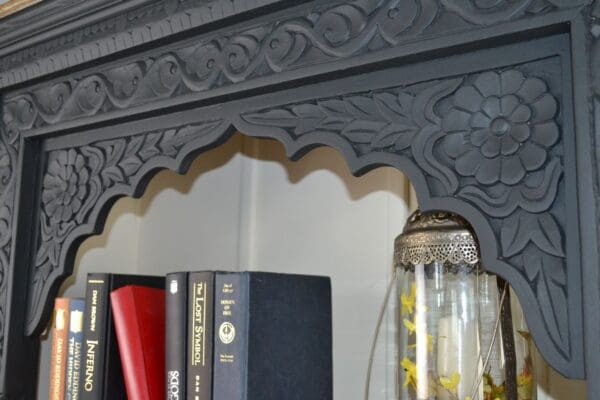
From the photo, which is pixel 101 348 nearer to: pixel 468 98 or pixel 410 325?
pixel 410 325

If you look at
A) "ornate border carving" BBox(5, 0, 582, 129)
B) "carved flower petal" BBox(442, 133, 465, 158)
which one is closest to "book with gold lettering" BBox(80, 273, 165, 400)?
"ornate border carving" BBox(5, 0, 582, 129)

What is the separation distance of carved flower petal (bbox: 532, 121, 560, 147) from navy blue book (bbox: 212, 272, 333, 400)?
1.01 ft

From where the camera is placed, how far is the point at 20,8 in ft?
3.00

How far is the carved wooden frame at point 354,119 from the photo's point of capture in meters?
0.54

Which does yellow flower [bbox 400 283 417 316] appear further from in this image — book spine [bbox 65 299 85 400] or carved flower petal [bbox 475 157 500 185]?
book spine [bbox 65 299 85 400]

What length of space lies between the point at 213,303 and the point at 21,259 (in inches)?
14.5

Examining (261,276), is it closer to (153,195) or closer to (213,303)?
(213,303)

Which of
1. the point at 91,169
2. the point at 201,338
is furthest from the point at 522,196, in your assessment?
the point at 91,169

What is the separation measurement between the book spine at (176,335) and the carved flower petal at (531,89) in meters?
0.39

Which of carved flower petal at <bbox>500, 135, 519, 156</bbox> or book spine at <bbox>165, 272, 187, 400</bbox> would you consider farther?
book spine at <bbox>165, 272, 187, 400</bbox>

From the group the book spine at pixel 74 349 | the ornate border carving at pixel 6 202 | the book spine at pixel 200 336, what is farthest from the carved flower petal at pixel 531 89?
the ornate border carving at pixel 6 202

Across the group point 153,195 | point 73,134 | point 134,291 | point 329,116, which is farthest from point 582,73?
point 153,195

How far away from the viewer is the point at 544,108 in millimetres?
566

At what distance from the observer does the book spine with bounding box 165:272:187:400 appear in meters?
0.74
